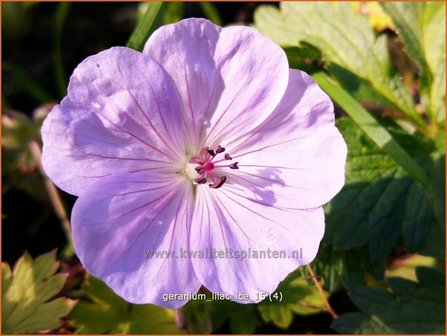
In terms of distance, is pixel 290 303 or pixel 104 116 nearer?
pixel 104 116

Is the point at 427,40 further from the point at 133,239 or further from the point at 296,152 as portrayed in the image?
the point at 133,239

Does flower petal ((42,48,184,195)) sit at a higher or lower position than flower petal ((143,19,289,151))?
lower

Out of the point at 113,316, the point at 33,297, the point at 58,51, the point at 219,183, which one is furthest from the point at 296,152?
the point at 58,51

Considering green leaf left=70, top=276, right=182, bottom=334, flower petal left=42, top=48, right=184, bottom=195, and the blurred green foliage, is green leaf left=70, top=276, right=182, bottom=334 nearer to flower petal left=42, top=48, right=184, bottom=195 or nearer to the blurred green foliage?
the blurred green foliage

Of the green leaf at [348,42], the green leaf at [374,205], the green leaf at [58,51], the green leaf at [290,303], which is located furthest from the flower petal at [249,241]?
the green leaf at [58,51]

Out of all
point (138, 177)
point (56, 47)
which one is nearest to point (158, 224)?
point (138, 177)

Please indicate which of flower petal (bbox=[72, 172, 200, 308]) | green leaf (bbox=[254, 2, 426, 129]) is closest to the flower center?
flower petal (bbox=[72, 172, 200, 308])
